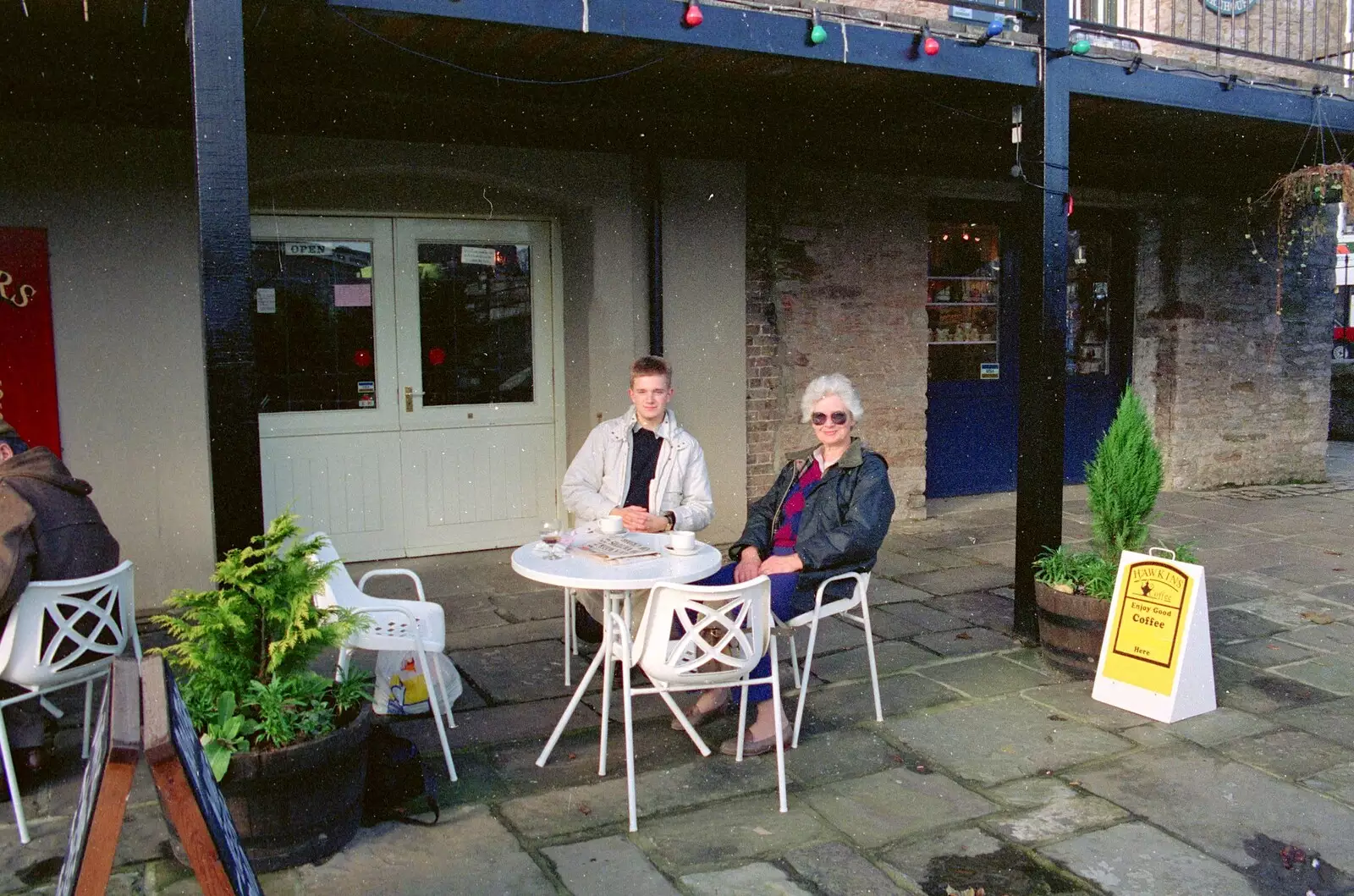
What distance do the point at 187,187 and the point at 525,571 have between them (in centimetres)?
365

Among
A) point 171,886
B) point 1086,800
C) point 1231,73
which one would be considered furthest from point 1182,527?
point 171,886

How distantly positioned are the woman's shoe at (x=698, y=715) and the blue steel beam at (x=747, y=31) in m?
2.82

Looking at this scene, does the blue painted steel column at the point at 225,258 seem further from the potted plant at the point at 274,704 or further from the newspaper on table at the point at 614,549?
the newspaper on table at the point at 614,549

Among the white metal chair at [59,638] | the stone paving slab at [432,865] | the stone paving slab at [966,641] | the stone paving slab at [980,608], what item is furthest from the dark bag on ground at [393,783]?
the stone paving slab at [980,608]

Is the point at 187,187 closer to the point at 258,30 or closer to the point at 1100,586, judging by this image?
the point at 258,30

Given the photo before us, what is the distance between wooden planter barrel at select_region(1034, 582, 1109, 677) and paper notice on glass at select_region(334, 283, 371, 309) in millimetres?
4454

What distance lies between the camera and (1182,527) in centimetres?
812

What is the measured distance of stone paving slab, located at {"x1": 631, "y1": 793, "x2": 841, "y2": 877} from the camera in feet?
10.4

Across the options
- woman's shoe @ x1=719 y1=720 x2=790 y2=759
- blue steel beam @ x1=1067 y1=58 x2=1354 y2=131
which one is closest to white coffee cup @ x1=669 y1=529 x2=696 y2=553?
woman's shoe @ x1=719 y1=720 x2=790 y2=759

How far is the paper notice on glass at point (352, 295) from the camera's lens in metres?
6.75

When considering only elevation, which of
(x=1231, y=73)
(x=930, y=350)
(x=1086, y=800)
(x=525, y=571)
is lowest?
(x=1086, y=800)

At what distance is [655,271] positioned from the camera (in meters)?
7.11

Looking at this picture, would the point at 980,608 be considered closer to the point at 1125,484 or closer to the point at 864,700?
the point at 1125,484

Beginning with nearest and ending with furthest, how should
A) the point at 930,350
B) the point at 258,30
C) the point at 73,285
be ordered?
the point at 258,30
the point at 73,285
the point at 930,350
